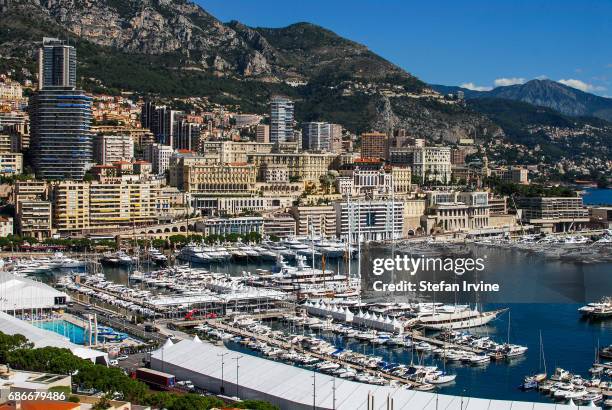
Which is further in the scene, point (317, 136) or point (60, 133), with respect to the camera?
point (317, 136)

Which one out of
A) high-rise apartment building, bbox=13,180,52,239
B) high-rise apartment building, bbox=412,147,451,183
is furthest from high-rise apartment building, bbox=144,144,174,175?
high-rise apartment building, bbox=412,147,451,183

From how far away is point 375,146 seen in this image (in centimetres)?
6838

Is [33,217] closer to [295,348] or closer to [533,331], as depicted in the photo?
[295,348]

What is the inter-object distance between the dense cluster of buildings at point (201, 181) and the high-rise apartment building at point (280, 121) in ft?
3.32

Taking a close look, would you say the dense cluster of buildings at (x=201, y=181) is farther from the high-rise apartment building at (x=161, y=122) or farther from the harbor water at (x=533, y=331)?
the harbor water at (x=533, y=331)

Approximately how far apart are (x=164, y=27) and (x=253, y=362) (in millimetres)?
69175

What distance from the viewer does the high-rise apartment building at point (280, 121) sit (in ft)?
223

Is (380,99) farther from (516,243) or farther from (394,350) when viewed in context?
(394,350)

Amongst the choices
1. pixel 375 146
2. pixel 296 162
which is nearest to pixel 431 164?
pixel 375 146

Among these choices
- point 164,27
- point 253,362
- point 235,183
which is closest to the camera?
point 253,362

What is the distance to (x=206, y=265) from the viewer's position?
4109 cm

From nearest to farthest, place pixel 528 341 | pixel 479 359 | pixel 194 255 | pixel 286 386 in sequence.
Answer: pixel 286 386 < pixel 479 359 < pixel 528 341 < pixel 194 255

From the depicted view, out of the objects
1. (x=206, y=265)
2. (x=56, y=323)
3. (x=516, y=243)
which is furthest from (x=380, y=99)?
(x=56, y=323)

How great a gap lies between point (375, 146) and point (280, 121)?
6.23 metres
